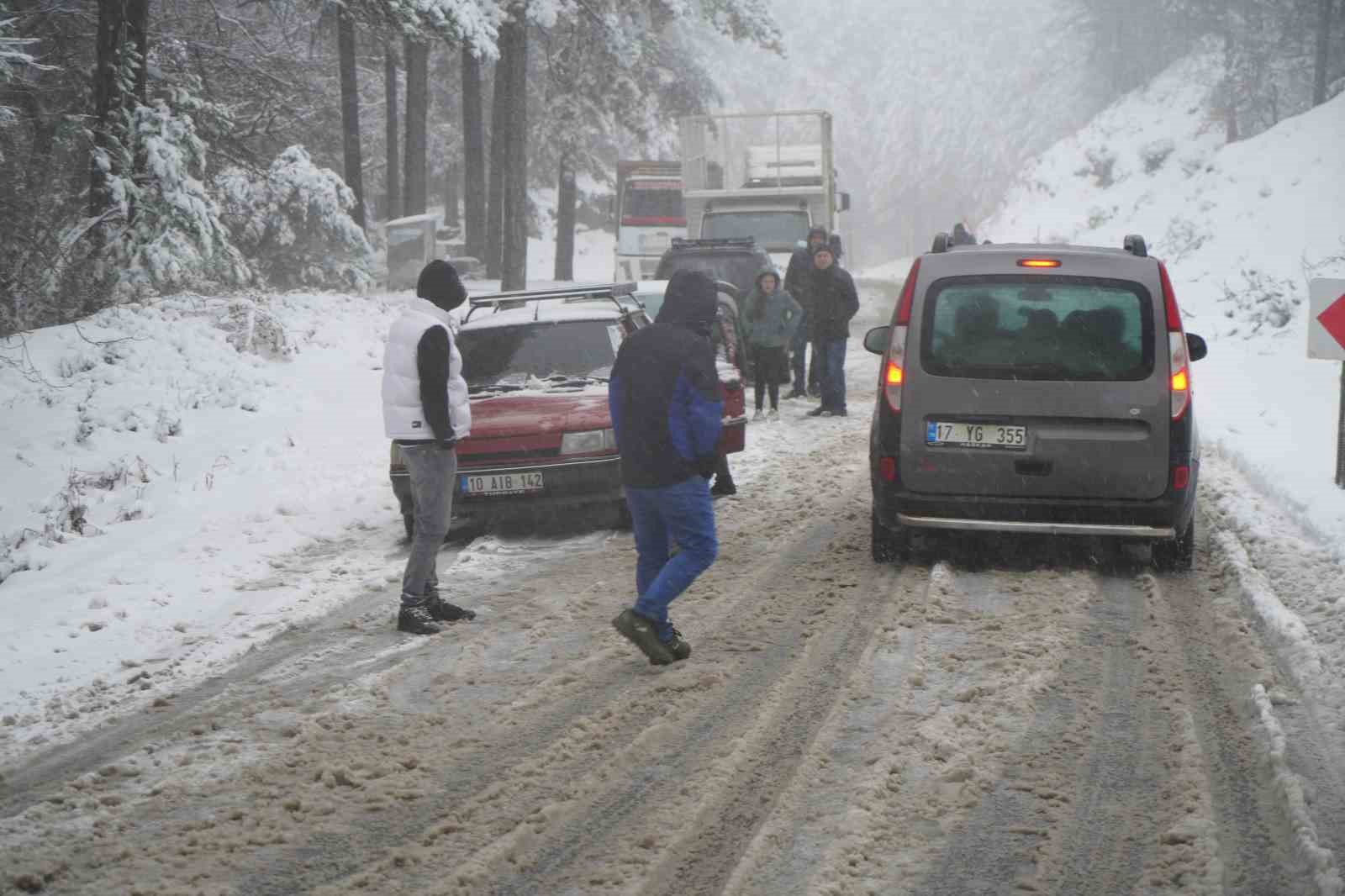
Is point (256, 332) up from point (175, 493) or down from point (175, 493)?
up

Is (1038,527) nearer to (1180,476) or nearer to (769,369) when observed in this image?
(1180,476)

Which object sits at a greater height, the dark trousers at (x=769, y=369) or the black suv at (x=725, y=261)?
the black suv at (x=725, y=261)

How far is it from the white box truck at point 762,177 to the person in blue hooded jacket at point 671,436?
55.3 feet

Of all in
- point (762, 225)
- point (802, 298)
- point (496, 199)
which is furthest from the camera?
point (496, 199)

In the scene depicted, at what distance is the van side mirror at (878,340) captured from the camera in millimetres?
8375

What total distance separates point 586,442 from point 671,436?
3.31m

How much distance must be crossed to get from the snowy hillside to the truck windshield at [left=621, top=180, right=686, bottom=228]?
38.8 feet

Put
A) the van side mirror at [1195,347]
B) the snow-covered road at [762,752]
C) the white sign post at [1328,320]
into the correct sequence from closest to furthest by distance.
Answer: the snow-covered road at [762,752]
the van side mirror at [1195,347]
the white sign post at [1328,320]

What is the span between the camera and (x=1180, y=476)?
24.7 ft

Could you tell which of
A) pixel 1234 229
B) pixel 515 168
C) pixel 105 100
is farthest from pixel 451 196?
pixel 105 100

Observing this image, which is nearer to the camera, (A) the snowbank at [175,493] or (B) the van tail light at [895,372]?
(A) the snowbank at [175,493]

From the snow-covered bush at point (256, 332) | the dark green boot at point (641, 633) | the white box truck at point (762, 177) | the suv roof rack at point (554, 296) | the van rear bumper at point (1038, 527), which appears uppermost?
the white box truck at point (762, 177)

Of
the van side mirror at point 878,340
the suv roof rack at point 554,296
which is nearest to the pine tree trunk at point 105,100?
the suv roof rack at point 554,296

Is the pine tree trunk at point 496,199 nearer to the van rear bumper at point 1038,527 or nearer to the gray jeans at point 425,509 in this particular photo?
the van rear bumper at point 1038,527
